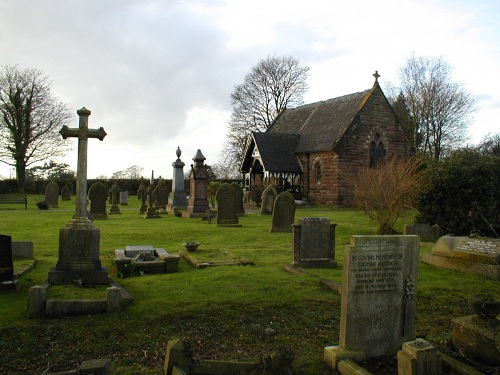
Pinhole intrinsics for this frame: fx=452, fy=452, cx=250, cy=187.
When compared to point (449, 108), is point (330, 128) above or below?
below

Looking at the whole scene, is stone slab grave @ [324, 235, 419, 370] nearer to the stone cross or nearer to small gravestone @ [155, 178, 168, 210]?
the stone cross

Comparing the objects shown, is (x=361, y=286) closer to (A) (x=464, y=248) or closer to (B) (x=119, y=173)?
→ (A) (x=464, y=248)

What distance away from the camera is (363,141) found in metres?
32.1

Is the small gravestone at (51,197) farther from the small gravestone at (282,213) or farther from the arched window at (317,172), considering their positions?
the small gravestone at (282,213)

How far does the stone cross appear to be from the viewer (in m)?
8.10

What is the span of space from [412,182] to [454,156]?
1.51m

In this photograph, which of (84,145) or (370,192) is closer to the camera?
(84,145)

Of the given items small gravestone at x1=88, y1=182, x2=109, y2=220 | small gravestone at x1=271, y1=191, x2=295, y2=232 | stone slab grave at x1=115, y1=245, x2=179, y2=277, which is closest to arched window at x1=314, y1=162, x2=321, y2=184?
small gravestone at x1=88, y1=182, x2=109, y2=220

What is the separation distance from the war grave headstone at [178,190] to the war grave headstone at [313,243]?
54.9ft

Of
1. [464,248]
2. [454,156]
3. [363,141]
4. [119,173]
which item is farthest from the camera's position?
[119,173]

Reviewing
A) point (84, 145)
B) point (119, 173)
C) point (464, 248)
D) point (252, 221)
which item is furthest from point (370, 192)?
point (119, 173)

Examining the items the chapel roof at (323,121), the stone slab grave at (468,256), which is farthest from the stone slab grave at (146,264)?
the chapel roof at (323,121)

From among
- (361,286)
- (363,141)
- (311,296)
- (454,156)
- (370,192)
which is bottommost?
(311,296)

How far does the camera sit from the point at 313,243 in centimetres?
987
